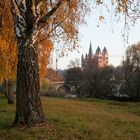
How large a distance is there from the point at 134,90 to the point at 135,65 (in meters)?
8.32

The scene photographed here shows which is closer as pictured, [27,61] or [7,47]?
[27,61]

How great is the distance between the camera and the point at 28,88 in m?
14.5

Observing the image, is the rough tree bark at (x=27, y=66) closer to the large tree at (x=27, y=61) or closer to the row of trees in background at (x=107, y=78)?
the large tree at (x=27, y=61)

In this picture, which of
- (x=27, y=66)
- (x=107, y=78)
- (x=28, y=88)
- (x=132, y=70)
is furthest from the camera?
(x=107, y=78)

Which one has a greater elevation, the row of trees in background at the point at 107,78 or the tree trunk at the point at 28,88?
the row of trees in background at the point at 107,78

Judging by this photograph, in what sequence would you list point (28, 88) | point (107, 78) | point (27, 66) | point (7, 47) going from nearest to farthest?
point (28, 88) → point (27, 66) → point (7, 47) → point (107, 78)

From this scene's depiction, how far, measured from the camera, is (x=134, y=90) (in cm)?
8294

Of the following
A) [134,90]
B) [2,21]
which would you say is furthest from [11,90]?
[134,90]

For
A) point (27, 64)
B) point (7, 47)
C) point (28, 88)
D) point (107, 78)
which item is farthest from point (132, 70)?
point (28, 88)

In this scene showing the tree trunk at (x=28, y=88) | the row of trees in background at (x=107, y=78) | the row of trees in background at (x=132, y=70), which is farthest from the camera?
the row of trees in background at (x=107, y=78)

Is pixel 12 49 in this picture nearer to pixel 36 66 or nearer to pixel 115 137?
pixel 36 66

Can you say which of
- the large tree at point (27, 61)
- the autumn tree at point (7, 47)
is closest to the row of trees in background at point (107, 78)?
the autumn tree at point (7, 47)

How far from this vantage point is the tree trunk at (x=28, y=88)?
14391mm

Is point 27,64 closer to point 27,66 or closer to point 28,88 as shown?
point 27,66
